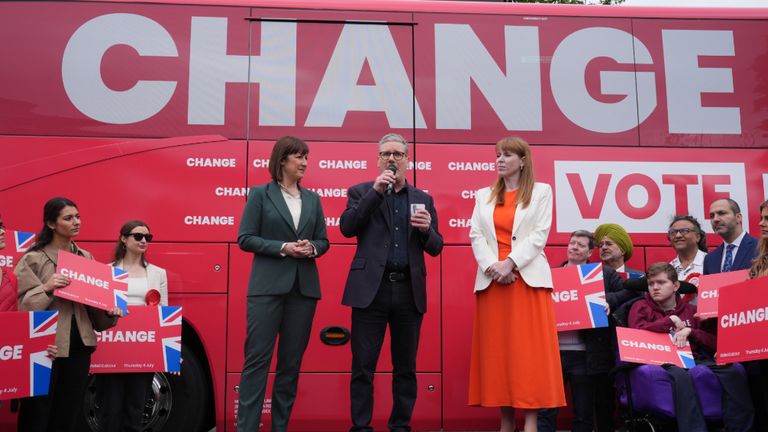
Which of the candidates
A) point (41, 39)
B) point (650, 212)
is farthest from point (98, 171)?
point (650, 212)

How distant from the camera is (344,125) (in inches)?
221

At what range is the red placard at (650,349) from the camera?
181 inches

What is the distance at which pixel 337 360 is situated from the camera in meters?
5.52

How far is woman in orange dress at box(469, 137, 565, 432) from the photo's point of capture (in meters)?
4.48

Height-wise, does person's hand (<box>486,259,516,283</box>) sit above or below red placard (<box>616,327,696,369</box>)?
above

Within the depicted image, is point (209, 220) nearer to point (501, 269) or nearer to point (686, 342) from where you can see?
point (501, 269)

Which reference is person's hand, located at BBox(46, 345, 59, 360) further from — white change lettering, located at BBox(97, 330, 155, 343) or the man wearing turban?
the man wearing turban

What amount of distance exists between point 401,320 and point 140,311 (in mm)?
2055

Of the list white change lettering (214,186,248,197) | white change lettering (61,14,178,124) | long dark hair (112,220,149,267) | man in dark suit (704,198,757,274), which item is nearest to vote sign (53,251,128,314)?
long dark hair (112,220,149,267)

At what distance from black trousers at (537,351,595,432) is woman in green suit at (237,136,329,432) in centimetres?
205

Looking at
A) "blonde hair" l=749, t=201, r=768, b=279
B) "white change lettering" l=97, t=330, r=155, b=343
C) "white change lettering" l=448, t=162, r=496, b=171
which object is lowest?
"white change lettering" l=97, t=330, r=155, b=343

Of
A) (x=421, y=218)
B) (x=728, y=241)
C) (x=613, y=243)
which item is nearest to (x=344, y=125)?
(x=421, y=218)

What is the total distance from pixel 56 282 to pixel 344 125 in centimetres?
258

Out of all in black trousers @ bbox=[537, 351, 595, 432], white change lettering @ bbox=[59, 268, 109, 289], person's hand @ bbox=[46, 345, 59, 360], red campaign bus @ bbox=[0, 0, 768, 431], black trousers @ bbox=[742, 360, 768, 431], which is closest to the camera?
person's hand @ bbox=[46, 345, 59, 360]
